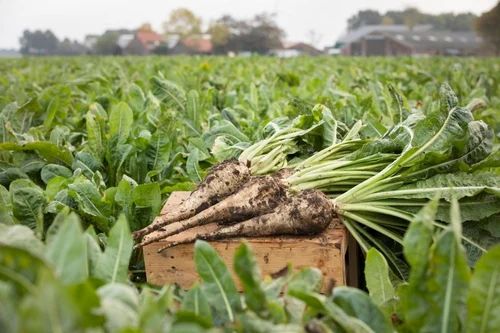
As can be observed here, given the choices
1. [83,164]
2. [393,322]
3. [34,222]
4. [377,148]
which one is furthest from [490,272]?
[83,164]

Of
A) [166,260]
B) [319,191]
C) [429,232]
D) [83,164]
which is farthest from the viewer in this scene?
[83,164]

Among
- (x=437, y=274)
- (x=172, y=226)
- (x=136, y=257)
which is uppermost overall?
(x=437, y=274)

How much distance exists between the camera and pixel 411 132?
108 inches

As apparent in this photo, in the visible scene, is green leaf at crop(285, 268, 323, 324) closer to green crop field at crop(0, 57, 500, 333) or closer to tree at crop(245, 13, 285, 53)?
green crop field at crop(0, 57, 500, 333)

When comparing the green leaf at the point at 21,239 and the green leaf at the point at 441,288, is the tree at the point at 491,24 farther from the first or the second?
the green leaf at the point at 21,239

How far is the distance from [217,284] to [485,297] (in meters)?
0.62

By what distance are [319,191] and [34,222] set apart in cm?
113

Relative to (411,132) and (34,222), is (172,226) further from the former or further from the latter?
(411,132)

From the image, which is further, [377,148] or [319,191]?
[377,148]

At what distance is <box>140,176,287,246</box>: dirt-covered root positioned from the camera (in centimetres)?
248

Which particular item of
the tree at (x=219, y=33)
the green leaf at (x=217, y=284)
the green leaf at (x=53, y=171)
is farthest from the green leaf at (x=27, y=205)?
the tree at (x=219, y=33)

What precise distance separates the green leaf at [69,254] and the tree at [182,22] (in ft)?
279

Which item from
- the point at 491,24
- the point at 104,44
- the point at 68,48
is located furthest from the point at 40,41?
the point at 491,24

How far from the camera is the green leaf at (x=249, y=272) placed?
4.16 feet
